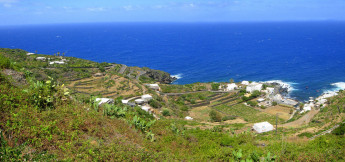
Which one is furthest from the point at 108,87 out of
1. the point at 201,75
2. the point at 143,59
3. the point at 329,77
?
the point at 329,77

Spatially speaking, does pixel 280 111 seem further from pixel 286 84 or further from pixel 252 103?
pixel 286 84

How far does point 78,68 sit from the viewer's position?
166 ft

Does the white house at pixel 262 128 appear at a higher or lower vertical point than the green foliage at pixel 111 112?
lower

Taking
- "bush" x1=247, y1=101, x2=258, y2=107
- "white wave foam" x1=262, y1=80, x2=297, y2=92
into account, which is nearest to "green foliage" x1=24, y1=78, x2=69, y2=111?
"bush" x1=247, y1=101, x2=258, y2=107

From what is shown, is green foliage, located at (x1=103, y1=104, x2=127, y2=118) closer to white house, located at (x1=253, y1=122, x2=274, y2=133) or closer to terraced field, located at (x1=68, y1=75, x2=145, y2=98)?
white house, located at (x1=253, y1=122, x2=274, y2=133)

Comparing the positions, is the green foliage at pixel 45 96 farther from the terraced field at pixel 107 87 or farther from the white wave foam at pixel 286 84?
the white wave foam at pixel 286 84

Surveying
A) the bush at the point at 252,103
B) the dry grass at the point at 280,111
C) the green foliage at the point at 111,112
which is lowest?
the dry grass at the point at 280,111

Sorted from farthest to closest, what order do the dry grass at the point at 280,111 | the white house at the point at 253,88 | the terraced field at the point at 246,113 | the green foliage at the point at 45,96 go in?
the white house at the point at 253,88, the dry grass at the point at 280,111, the terraced field at the point at 246,113, the green foliage at the point at 45,96

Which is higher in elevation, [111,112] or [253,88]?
[111,112]

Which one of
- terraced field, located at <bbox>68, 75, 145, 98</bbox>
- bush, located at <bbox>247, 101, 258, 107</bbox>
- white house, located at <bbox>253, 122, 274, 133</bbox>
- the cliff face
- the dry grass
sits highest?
terraced field, located at <bbox>68, 75, 145, 98</bbox>

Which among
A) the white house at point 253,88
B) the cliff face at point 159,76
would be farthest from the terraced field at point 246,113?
the cliff face at point 159,76

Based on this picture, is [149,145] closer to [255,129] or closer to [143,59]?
[255,129]

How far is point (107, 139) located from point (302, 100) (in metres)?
51.3

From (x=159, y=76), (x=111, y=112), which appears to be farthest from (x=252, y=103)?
(x=111, y=112)
